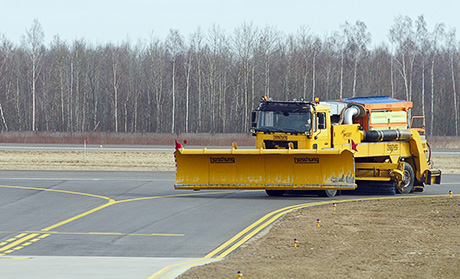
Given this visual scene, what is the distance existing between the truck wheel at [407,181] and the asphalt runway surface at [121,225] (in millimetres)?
696

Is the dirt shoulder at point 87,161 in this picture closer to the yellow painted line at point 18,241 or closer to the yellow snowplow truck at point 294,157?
the yellow snowplow truck at point 294,157

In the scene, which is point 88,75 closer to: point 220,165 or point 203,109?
point 203,109

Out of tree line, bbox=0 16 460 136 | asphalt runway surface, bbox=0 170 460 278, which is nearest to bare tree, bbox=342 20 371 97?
tree line, bbox=0 16 460 136

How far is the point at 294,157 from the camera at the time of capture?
2080 centimetres

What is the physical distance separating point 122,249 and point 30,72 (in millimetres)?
73801

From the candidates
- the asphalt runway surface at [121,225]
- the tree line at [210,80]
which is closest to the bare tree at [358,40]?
the tree line at [210,80]

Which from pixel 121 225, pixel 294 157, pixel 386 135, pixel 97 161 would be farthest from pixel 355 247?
pixel 97 161

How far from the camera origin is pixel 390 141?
23.5m

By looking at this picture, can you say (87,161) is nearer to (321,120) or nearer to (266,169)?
(266,169)

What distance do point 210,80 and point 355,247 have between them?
6328 centimetres

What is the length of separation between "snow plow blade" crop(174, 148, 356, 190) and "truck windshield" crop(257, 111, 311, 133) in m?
0.86

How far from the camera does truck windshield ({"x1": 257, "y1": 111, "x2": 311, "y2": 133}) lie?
2112 cm

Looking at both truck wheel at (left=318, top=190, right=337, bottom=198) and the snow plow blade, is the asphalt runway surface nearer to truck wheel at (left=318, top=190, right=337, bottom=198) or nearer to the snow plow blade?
truck wheel at (left=318, top=190, right=337, bottom=198)

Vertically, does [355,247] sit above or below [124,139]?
below
